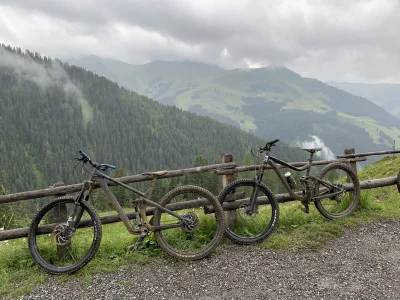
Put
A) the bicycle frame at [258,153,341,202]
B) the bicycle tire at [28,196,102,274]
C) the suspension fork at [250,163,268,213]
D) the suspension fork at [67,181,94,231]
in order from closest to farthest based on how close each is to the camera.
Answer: the bicycle tire at [28,196,102,274], the suspension fork at [67,181,94,231], the suspension fork at [250,163,268,213], the bicycle frame at [258,153,341,202]

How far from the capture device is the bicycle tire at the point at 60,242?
Result: 599 centimetres

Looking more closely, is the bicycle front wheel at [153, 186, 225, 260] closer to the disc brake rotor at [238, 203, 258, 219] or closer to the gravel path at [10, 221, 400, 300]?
the gravel path at [10, 221, 400, 300]

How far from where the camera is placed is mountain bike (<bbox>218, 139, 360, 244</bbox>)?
23.1ft

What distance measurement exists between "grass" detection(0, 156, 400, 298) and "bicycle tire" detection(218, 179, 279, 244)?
0.77 feet

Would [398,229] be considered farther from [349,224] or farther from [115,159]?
[115,159]

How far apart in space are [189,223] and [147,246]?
1071 mm

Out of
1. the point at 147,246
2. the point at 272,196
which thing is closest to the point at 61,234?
the point at 147,246

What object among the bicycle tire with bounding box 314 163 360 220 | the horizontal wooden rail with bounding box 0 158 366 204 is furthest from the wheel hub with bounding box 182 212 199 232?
the bicycle tire with bounding box 314 163 360 220

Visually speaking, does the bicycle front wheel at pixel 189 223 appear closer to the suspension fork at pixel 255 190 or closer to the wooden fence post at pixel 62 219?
the suspension fork at pixel 255 190

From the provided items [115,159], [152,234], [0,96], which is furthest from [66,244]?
[0,96]

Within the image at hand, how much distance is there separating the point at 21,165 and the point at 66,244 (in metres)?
146

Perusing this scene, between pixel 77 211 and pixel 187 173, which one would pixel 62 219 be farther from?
pixel 187 173

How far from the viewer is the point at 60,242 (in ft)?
20.2

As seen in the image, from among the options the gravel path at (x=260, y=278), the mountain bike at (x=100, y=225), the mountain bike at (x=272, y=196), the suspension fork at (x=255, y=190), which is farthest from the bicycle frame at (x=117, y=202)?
the suspension fork at (x=255, y=190)
